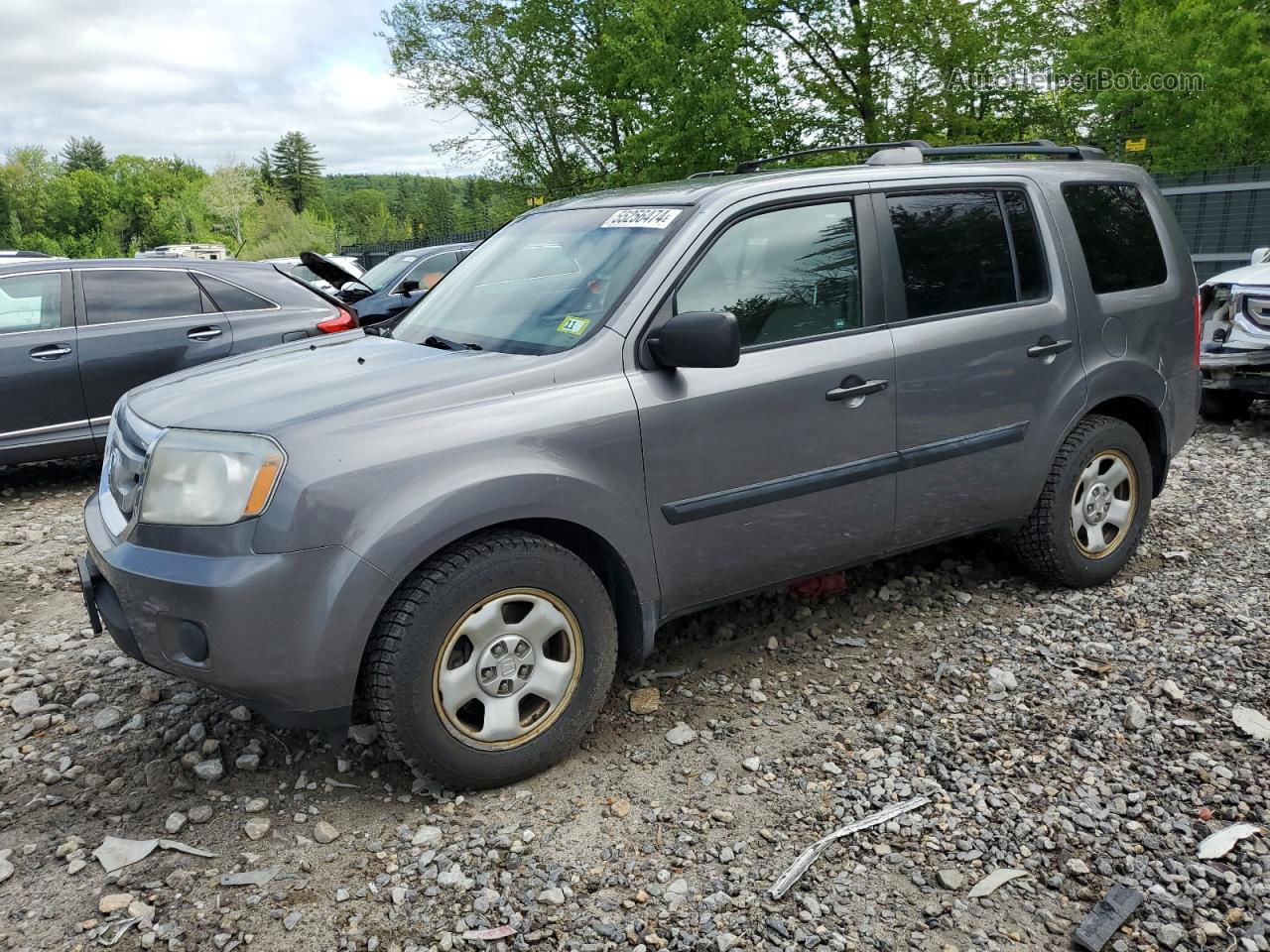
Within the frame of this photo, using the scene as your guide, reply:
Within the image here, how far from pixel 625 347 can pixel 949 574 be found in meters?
2.33

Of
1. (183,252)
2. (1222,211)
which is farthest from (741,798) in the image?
(183,252)

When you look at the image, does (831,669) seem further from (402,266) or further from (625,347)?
(402,266)

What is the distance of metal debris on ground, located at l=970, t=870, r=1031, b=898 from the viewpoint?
269 centimetres

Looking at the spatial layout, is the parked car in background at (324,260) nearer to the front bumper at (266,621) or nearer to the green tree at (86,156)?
the front bumper at (266,621)

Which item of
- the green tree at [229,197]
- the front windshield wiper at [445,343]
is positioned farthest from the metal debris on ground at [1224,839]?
the green tree at [229,197]

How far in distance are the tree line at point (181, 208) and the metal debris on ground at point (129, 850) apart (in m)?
Result: 81.9

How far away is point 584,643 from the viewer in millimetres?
3238

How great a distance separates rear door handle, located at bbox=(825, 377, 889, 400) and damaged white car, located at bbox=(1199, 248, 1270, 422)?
4.99 metres

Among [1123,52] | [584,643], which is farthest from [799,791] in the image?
[1123,52]

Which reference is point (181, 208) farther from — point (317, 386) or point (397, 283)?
point (317, 386)

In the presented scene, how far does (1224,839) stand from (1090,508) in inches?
76.9

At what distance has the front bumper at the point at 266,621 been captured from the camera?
9.05 ft

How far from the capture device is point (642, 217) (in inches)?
145

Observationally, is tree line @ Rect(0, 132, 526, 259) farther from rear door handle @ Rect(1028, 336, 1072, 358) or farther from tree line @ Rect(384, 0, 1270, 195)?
rear door handle @ Rect(1028, 336, 1072, 358)
